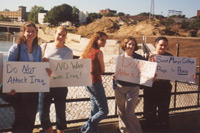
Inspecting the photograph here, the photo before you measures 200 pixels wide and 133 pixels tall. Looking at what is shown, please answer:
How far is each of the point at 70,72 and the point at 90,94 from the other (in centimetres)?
48

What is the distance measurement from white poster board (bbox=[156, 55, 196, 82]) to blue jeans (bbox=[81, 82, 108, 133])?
109cm

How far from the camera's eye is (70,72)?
347cm

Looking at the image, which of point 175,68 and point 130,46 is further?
point 175,68

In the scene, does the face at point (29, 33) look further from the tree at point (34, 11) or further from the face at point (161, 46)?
the tree at point (34, 11)

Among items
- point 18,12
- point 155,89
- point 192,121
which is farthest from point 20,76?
point 18,12

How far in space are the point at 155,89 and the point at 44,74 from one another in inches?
77.1

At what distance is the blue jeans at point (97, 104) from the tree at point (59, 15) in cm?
8909

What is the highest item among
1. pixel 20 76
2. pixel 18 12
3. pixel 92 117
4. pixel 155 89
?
pixel 18 12

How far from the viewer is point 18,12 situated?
161125 mm

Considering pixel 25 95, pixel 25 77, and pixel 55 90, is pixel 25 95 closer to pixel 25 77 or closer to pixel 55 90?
pixel 25 77

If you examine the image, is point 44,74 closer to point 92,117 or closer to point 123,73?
point 92,117

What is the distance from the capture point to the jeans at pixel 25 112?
3043mm

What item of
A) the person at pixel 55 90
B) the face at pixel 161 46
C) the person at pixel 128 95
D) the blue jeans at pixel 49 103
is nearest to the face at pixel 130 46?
the person at pixel 128 95

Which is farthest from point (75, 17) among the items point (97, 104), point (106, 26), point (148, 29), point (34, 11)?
point (97, 104)
